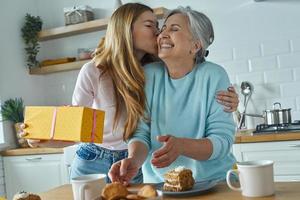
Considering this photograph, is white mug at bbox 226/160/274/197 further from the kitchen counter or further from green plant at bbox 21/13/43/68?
green plant at bbox 21/13/43/68

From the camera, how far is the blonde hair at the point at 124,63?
153 cm

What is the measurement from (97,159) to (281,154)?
1196mm

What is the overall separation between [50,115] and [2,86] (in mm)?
2439

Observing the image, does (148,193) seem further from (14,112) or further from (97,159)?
(14,112)

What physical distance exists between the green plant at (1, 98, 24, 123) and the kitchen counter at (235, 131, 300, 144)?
5.92 ft

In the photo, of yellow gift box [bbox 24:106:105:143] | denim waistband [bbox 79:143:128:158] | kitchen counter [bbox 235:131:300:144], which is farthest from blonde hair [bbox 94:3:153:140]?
kitchen counter [bbox 235:131:300:144]

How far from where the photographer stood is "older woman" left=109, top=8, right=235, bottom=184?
131cm

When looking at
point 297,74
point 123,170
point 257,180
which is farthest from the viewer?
point 297,74

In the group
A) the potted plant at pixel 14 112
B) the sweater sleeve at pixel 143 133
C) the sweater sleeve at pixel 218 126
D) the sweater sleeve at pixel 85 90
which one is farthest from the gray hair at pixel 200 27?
the potted plant at pixel 14 112

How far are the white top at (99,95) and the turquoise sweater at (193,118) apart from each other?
226 mm

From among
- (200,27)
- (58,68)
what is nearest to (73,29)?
(58,68)

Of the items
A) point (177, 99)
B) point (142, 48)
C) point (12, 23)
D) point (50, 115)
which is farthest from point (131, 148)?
point (12, 23)

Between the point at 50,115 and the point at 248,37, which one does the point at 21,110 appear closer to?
the point at 248,37

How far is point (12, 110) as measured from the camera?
11.2ft
